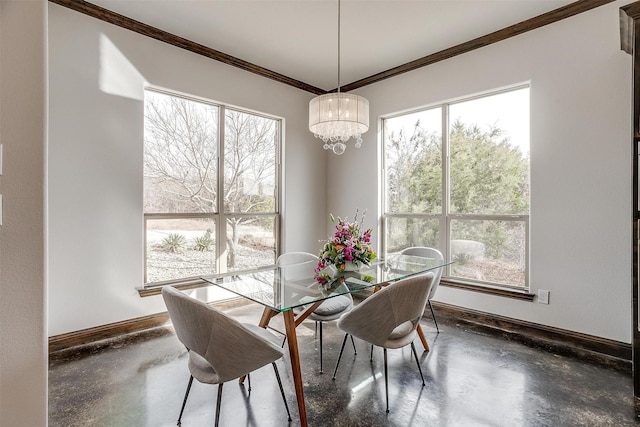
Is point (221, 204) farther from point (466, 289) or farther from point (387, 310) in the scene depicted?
point (466, 289)

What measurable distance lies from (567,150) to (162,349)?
3.93 metres

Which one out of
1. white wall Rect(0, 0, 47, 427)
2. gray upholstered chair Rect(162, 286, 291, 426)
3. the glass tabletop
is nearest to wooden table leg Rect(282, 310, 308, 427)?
the glass tabletop

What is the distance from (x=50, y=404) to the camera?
1942 mm

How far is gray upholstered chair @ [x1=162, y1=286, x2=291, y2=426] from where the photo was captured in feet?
4.76

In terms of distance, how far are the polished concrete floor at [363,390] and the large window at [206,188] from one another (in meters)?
1.02

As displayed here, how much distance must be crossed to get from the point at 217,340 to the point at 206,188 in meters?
2.46

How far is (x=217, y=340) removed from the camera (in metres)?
1.46

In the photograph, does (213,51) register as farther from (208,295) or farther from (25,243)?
(25,243)

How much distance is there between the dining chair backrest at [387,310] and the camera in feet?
6.01

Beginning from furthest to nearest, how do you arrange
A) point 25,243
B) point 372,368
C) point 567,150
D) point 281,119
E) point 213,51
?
point 281,119 < point 213,51 < point 567,150 < point 372,368 < point 25,243

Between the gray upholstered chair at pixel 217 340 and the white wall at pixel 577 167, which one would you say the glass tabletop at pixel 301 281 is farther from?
the white wall at pixel 577 167

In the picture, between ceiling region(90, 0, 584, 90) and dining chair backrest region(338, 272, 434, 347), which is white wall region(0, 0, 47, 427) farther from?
ceiling region(90, 0, 584, 90)

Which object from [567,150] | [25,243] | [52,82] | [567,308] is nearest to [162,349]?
[25,243]

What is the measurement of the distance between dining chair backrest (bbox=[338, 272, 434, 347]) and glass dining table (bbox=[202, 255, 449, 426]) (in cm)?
18
